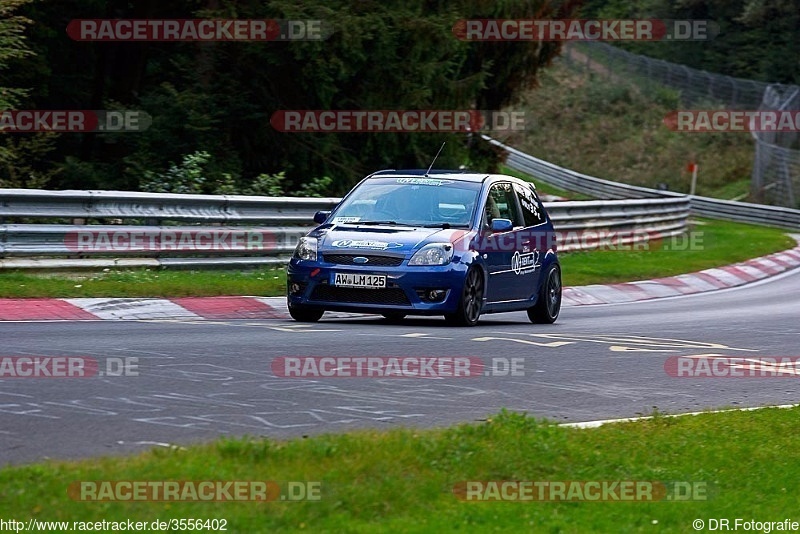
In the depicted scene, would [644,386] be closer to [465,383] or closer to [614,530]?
[465,383]

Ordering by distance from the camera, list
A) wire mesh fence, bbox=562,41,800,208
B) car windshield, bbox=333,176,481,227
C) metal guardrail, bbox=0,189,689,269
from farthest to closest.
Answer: wire mesh fence, bbox=562,41,800,208 < metal guardrail, bbox=0,189,689,269 < car windshield, bbox=333,176,481,227

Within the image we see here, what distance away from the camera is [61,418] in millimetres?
7656

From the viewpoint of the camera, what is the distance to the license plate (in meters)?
13.5

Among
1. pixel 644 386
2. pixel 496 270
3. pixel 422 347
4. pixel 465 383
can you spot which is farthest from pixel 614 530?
pixel 496 270

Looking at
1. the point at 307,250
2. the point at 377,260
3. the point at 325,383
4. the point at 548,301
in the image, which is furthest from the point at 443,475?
the point at 548,301

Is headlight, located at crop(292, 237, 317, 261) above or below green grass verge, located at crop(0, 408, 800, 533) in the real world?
above

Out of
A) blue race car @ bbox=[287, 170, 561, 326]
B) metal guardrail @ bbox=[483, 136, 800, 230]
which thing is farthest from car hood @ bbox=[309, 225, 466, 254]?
metal guardrail @ bbox=[483, 136, 800, 230]

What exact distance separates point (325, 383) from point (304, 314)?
4.59m

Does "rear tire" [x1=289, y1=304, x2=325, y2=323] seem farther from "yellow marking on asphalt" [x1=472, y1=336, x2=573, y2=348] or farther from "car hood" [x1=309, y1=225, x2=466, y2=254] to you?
"yellow marking on asphalt" [x1=472, y1=336, x2=573, y2=348]

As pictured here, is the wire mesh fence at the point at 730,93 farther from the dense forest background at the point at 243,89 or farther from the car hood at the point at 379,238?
the car hood at the point at 379,238

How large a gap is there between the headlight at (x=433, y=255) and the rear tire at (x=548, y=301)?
2.48 m

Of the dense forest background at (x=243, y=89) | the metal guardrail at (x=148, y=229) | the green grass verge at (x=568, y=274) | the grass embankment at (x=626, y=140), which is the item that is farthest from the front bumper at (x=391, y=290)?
the grass embankment at (x=626, y=140)

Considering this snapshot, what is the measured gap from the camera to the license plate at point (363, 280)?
1352 cm

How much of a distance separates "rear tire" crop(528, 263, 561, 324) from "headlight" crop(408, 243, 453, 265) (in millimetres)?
2479
